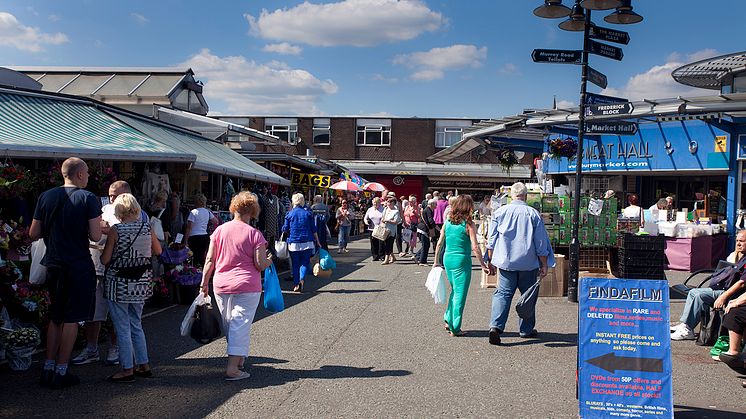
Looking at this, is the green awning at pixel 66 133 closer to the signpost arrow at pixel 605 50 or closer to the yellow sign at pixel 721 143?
the signpost arrow at pixel 605 50

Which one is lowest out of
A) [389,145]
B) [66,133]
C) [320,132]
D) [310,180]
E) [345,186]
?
[345,186]

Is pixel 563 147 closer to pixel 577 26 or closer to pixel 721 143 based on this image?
pixel 721 143

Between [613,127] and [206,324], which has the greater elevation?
[613,127]

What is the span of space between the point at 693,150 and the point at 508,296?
11.2 metres

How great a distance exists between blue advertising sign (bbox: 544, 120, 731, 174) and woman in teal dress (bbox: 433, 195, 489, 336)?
1057 cm

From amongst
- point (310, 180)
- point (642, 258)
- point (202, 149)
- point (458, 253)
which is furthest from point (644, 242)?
point (310, 180)

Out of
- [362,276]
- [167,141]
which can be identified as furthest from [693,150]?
[167,141]

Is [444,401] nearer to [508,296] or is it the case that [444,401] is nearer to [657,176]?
[508,296]

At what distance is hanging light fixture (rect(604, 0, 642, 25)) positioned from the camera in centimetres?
1009

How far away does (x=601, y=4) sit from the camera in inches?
377

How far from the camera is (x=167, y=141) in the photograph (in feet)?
38.0

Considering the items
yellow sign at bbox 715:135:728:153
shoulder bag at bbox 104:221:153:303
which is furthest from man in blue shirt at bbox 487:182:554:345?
yellow sign at bbox 715:135:728:153

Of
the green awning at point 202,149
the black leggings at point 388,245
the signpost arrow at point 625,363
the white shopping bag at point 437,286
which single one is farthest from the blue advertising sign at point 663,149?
the signpost arrow at point 625,363

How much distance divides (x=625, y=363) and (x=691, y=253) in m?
11.9
